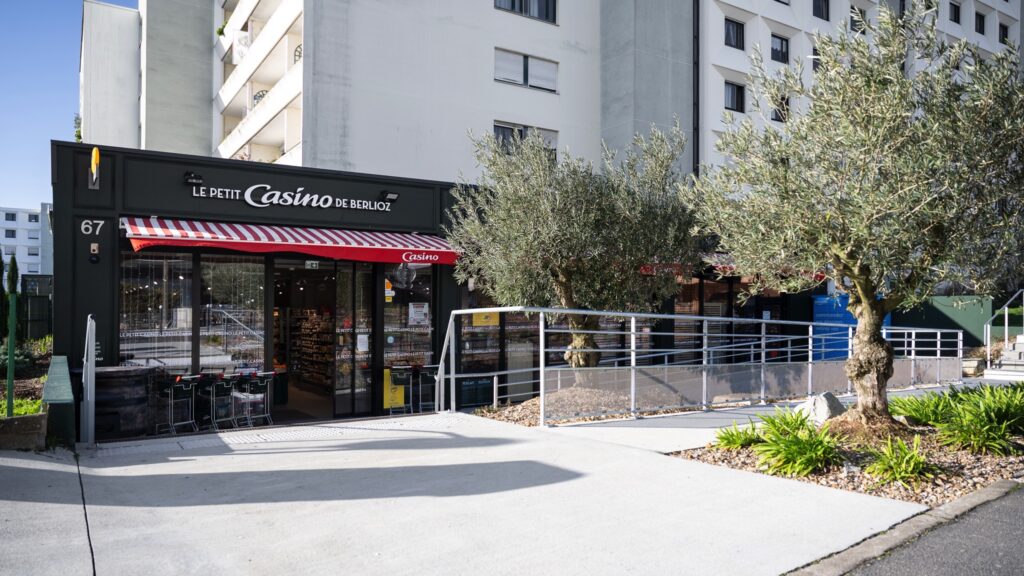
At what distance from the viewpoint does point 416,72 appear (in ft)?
53.5

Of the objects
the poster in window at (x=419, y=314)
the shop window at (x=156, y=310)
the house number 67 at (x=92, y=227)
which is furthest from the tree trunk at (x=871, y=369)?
the house number 67 at (x=92, y=227)

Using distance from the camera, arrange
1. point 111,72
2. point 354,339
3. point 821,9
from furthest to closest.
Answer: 1. point 111,72
2. point 821,9
3. point 354,339

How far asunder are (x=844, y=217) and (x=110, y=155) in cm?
998

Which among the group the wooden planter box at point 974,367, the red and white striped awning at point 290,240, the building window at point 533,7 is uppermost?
the building window at point 533,7

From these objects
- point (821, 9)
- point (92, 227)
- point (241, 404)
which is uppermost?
point (821, 9)

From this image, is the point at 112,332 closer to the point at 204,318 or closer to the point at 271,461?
the point at 204,318

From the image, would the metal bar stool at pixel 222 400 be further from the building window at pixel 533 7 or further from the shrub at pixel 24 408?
the building window at pixel 533 7

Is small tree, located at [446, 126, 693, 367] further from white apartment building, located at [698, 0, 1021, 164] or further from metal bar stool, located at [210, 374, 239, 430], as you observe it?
white apartment building, located at [698, 0, 1021, 164]

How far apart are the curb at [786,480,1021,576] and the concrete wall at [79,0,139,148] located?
1088 inches

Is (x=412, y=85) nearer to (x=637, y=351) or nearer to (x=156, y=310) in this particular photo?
(x=156, y=310)

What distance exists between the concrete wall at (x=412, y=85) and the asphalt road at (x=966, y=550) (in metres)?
13.2

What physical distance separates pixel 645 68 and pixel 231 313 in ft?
42.4

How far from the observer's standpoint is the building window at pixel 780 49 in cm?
2208

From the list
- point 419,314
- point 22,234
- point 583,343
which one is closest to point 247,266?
point 419,314
